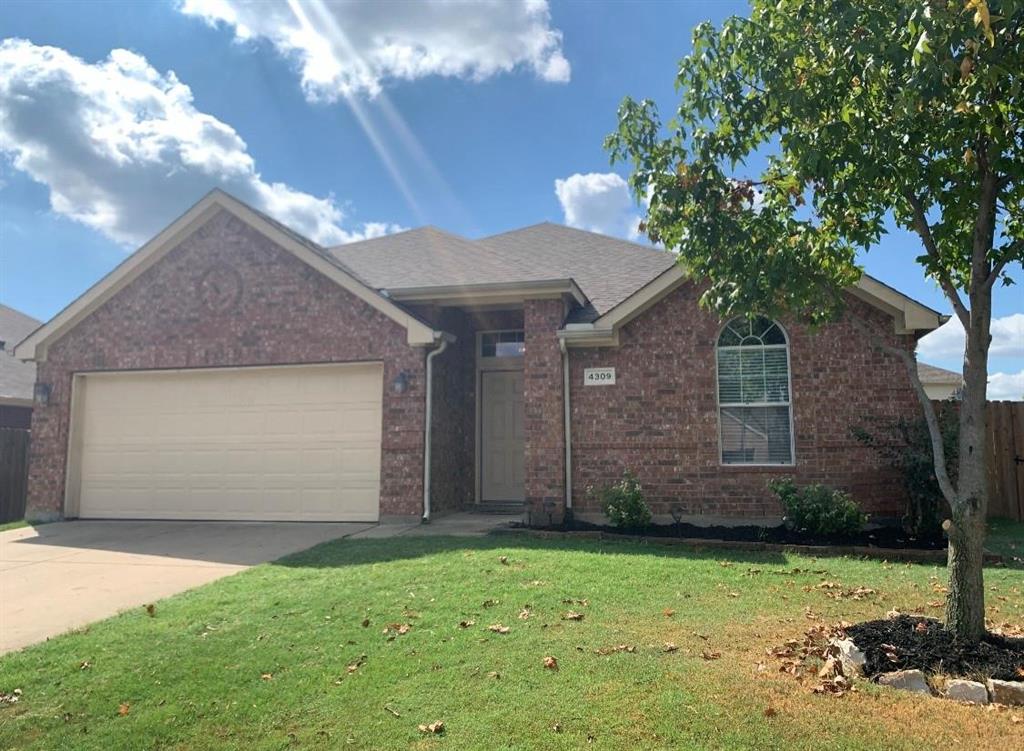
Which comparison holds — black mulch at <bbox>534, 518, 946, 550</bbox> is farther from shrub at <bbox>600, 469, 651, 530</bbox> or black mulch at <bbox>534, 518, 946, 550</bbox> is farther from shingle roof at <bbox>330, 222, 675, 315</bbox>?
shingle roof at <bbox>330, 222, 675, 315</bbox>

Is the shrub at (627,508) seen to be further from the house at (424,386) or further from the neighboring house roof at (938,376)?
the neighboring house roof at (938,376)

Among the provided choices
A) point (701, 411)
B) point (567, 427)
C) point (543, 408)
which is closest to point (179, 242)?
point (543, 408)

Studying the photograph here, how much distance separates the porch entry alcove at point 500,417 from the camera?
1311cm

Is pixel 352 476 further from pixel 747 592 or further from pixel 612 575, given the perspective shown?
pixel 747 592

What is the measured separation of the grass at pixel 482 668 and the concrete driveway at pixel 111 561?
638mm

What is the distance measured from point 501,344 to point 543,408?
3.09m

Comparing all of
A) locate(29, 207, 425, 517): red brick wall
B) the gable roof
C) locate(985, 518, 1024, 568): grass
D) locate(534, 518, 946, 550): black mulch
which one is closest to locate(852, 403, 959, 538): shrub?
locate(534, 518, 946, 550): black mulch

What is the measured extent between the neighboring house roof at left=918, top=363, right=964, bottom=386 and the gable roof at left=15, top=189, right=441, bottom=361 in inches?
667

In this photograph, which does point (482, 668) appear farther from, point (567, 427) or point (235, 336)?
point (235, 336)

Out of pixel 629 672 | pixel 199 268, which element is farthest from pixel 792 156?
pixel 199 268

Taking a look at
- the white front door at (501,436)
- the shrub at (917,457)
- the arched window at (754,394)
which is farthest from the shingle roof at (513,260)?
the shrub at (917,457)

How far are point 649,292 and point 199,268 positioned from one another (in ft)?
25.3

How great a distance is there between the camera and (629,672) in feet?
14.3

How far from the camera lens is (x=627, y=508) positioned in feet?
31.9
